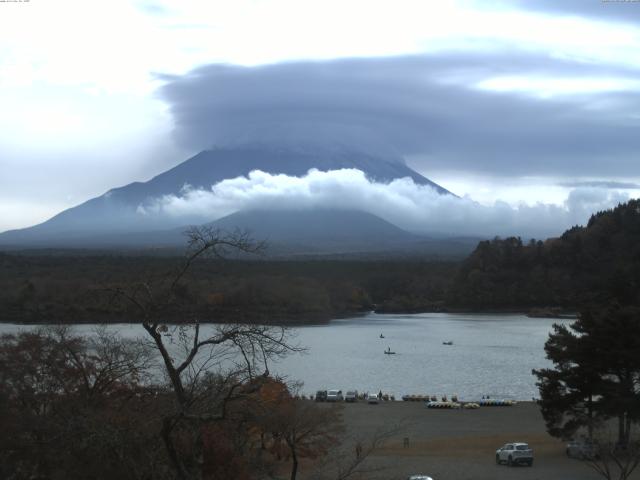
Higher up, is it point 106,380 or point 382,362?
point 106,380

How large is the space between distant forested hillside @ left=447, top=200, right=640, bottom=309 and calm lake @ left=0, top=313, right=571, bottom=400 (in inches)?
651

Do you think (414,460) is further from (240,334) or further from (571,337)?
(240,334)

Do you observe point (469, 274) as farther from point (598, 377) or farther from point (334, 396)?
point (598, 377)

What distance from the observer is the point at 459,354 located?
144ft

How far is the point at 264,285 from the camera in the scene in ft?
196

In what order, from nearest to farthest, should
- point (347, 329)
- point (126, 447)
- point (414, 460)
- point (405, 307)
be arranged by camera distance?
point (126, 447), point (414, 460), point (347, 329), point (405, 307)

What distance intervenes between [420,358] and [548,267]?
149ft

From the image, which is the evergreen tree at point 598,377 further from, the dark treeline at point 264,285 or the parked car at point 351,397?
the dark treeline at point 264,285

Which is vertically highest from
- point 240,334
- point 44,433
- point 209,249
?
point 209,249

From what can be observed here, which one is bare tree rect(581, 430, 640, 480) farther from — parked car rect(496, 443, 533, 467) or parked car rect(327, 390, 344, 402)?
parked car rect(327, 390, 344, 402)

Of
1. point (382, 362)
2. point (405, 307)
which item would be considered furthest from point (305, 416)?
point (405, 307)

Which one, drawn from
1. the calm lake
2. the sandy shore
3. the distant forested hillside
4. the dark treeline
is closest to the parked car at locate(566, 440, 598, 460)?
the sandy shore

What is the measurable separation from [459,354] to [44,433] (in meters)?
36.8

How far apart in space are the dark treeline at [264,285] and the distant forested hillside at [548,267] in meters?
4.18
